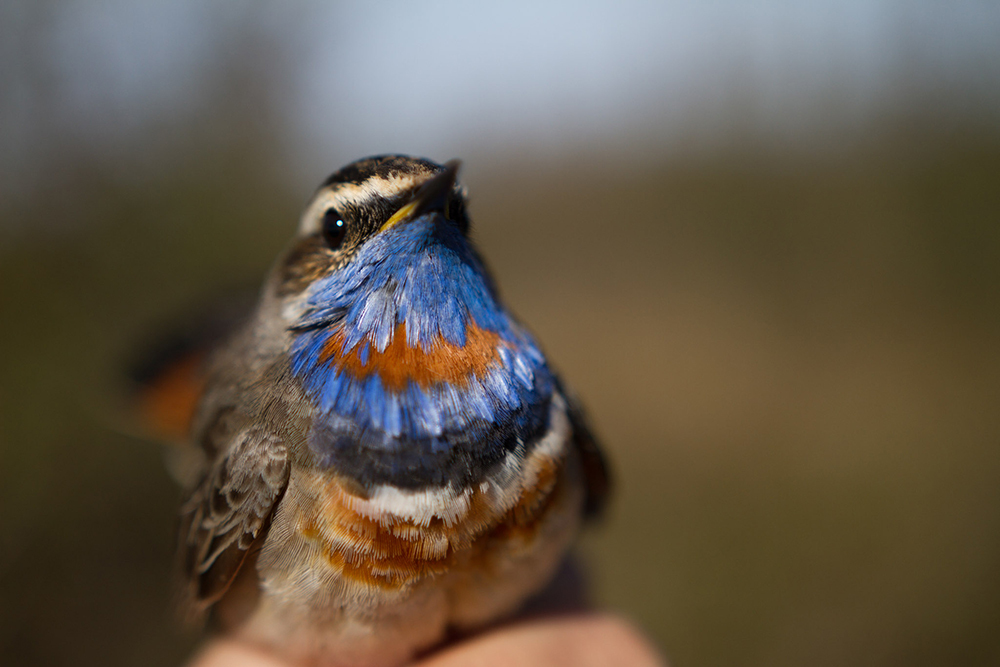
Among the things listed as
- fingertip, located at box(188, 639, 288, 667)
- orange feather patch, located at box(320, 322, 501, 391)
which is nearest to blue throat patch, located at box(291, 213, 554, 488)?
orange feather patch, located at box(320, 322, 501, 391)

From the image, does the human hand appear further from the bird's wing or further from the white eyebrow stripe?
the white eyebrow stripe

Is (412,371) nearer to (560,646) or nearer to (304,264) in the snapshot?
(304,264)

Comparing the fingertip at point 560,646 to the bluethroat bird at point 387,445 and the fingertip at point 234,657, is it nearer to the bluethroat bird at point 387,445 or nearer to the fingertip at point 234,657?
the bluethroat bird at point 387,445

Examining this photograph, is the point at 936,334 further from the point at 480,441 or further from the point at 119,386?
→ the point at 119,386

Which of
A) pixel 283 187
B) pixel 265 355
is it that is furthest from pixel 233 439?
pixel 283 187

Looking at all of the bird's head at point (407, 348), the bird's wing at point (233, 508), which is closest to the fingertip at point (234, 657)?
the bird's wing at point (233, 508)

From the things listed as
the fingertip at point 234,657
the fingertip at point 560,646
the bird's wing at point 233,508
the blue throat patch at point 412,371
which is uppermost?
the blue throat patch at point 412,371

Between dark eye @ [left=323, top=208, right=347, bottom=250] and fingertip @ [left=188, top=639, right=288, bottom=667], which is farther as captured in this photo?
fingertip @ [left=188, top=639, right=288, bottom=667]
